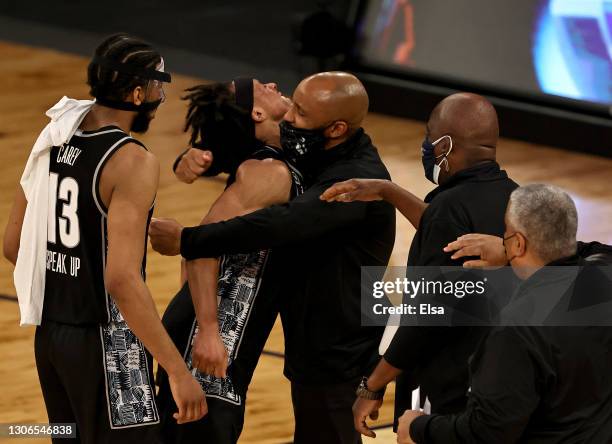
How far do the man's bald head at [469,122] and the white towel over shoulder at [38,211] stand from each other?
1.05 meters

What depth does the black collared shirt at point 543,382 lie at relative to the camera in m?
2.96

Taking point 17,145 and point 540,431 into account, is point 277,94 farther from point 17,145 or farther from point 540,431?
point 17,145

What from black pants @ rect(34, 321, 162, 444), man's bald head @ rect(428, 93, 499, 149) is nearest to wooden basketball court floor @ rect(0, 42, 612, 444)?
black pants @ rect(34, 321, 162, 444)

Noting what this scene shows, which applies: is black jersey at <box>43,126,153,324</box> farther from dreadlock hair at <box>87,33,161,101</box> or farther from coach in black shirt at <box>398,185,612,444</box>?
coach in black shirt at <box>398,185,612,444</box>

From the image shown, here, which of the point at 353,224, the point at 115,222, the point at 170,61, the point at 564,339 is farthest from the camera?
the point at 170,61

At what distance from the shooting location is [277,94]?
13.7 ft

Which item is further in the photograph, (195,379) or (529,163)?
(529,163)

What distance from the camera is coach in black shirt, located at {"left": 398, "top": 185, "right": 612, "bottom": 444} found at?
296 cm

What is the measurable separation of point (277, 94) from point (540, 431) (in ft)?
5.21

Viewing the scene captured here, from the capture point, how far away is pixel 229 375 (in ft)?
13.2

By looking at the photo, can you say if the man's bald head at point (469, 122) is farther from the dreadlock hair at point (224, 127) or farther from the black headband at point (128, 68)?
the black headband at point (128, 68)

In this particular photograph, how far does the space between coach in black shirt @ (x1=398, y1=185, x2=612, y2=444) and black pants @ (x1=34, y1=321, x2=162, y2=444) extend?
1.04 m

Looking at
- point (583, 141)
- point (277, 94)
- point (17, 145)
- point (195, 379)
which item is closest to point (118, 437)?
point (195, 379)

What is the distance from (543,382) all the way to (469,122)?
41.0 inches
